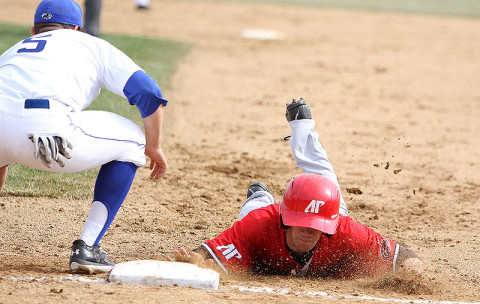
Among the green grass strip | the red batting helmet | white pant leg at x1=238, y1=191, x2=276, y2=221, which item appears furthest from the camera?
the green grass strip

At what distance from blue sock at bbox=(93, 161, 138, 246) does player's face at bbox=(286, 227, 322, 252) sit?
0.94 m

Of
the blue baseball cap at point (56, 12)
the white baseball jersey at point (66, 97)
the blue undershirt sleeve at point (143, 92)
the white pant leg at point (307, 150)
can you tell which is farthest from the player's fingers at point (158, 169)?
the white pant leg at point (307, 150)

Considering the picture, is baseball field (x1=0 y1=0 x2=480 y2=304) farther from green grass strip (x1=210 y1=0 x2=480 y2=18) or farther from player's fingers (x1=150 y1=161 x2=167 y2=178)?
green grass strip (x1=210 y1=0 x2=480 y2=18)

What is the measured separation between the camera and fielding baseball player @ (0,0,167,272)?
11.2 ft

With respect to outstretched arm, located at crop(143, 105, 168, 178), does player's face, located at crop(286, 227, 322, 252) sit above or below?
below

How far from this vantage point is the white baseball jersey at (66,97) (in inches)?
135

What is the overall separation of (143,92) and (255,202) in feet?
4.81

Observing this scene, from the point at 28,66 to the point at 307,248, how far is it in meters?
1.77

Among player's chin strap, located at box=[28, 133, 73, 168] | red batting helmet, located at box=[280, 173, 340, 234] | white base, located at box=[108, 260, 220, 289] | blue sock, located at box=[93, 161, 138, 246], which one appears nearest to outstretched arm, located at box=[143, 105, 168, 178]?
blue sock, located at box=[93, 161, 138, 246]

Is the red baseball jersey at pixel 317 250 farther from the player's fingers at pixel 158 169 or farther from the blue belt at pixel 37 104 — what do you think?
the blue belt at pixel 37 104

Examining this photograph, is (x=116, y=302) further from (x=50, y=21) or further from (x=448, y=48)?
(x=448, y=48)

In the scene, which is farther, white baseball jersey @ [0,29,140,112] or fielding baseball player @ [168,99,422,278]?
fielding baseball player @ [168,99,422,278]

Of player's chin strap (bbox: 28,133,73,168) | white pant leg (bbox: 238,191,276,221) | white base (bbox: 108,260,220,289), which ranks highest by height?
player's chin strap (bbox: 28,133,73,168)

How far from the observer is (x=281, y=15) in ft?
65.4
